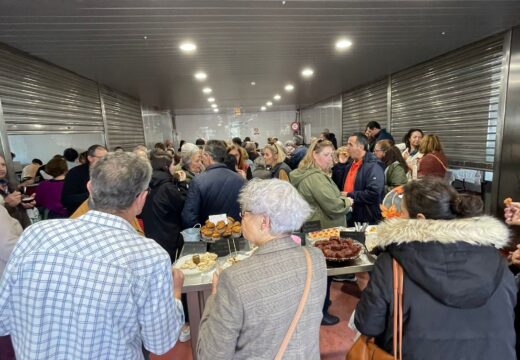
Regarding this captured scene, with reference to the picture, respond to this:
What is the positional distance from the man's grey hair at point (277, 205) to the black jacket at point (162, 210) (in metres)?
1.69

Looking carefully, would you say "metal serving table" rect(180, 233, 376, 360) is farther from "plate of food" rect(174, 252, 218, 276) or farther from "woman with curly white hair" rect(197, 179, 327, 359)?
"woman with curly white hair" rect(197, 179, 327, 359)

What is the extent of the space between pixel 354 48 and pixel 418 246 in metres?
3.90

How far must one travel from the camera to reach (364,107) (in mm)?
7832

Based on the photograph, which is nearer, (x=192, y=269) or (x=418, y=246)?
(x=418, y=246)

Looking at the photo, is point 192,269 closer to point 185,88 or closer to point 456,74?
point 456,74

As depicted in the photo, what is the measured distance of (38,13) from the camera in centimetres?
261

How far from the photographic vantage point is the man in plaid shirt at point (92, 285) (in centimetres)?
105

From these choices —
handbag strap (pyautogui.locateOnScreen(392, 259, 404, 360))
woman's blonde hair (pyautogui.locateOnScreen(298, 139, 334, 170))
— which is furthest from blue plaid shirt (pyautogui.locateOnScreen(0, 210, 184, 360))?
woman's blonde hair (pyautogui.locateOnScreen(298, 139, 334, 170))

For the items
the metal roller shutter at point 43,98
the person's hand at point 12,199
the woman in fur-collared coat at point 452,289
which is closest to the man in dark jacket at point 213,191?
the person's hand at point 12,199

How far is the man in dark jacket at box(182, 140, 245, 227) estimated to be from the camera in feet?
9.10

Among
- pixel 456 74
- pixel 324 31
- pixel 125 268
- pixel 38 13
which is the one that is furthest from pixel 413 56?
pixel 125 268

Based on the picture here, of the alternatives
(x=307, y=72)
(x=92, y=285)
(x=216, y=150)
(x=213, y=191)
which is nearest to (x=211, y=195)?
(x=213, y=191)

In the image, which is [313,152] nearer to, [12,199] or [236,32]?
[236,32]

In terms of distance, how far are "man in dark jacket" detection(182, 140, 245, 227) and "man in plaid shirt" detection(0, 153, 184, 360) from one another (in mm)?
1582
